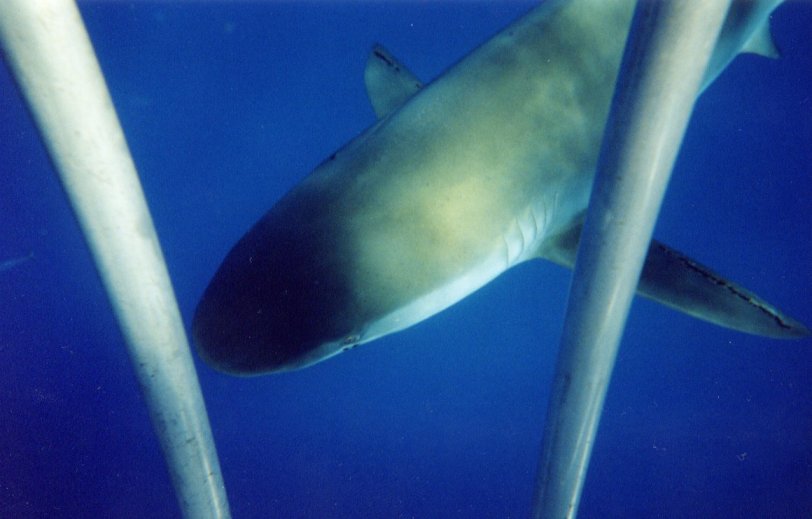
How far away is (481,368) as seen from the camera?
194 inches

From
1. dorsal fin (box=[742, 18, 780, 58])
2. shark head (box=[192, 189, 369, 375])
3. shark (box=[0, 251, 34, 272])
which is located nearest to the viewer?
shark head (box=[192, 189, 369, 375])

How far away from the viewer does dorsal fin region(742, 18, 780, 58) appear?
119 inches

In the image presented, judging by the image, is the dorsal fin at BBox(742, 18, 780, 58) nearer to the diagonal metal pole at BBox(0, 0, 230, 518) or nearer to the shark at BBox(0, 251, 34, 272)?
the diagonal metal pole at BBox(0, 0, 230, 518)

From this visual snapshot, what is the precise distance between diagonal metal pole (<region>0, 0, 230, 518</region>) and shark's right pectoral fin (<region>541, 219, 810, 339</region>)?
1455mm

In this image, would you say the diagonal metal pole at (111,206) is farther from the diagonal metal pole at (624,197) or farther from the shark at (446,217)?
the diagonal metal pole at (624,197)

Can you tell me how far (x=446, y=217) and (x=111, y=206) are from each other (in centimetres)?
107

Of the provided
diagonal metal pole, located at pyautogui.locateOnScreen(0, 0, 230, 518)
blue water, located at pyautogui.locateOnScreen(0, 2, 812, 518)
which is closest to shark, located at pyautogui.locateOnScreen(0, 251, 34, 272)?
blue water, located at pyautogui.locateOnScreen(0, 2, 812, 518)

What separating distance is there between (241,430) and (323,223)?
3677 millimetres

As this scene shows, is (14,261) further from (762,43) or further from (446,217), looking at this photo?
(762,43)

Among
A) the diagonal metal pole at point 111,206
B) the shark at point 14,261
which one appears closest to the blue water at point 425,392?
the shark at point 14,261

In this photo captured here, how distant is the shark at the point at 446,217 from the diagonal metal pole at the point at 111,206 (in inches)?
11.5

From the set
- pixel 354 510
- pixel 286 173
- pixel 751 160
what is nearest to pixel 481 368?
pixel 354 510

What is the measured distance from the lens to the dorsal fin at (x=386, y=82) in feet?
10.0

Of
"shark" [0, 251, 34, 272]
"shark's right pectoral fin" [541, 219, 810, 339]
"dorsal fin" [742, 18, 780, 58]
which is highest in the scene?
"dorsal fin" [742, 18, 780, 58]
